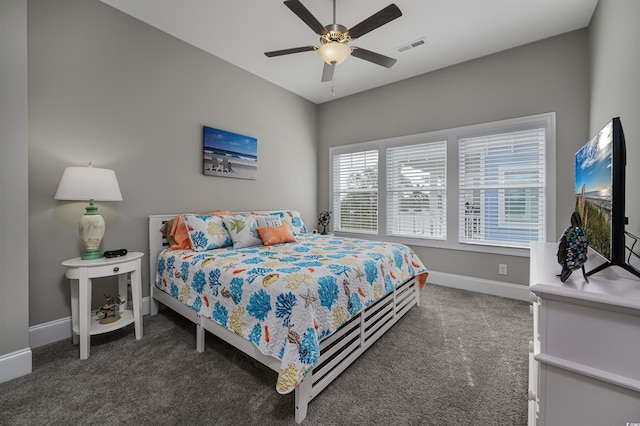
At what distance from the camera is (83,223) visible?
2.13m

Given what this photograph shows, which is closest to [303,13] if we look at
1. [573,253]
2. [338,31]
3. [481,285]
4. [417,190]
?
[338,31]

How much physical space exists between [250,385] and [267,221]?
1.78 meters

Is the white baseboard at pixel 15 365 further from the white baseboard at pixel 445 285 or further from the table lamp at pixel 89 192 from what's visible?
the table lamp at pixel 89 192

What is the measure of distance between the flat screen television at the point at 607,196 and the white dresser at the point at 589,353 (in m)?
0.16

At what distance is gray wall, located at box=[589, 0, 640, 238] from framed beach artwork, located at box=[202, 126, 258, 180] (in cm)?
355

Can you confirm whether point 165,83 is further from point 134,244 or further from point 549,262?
point 549,262

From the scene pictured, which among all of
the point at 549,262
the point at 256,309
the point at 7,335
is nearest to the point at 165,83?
the point at 7,335

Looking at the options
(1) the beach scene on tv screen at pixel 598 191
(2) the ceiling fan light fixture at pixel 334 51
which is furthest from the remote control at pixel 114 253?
(1) the beach scene on tv screen at pixel 598 191

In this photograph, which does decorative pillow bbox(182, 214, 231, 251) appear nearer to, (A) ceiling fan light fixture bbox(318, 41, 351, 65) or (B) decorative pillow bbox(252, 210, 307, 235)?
(B) decorative pillow bbox(252, 210, 307, 235)

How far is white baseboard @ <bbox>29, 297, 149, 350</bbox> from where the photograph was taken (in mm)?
2121

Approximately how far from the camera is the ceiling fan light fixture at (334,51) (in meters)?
2.15

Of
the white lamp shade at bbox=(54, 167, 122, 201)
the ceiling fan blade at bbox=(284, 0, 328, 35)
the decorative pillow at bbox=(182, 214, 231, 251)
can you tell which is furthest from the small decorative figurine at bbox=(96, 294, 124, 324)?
the ceiling fan blade at bbox=(284, 0, 328, 35)

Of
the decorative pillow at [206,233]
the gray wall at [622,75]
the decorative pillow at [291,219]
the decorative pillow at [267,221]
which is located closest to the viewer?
the gray wall at [622,75]

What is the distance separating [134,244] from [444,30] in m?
3.88
